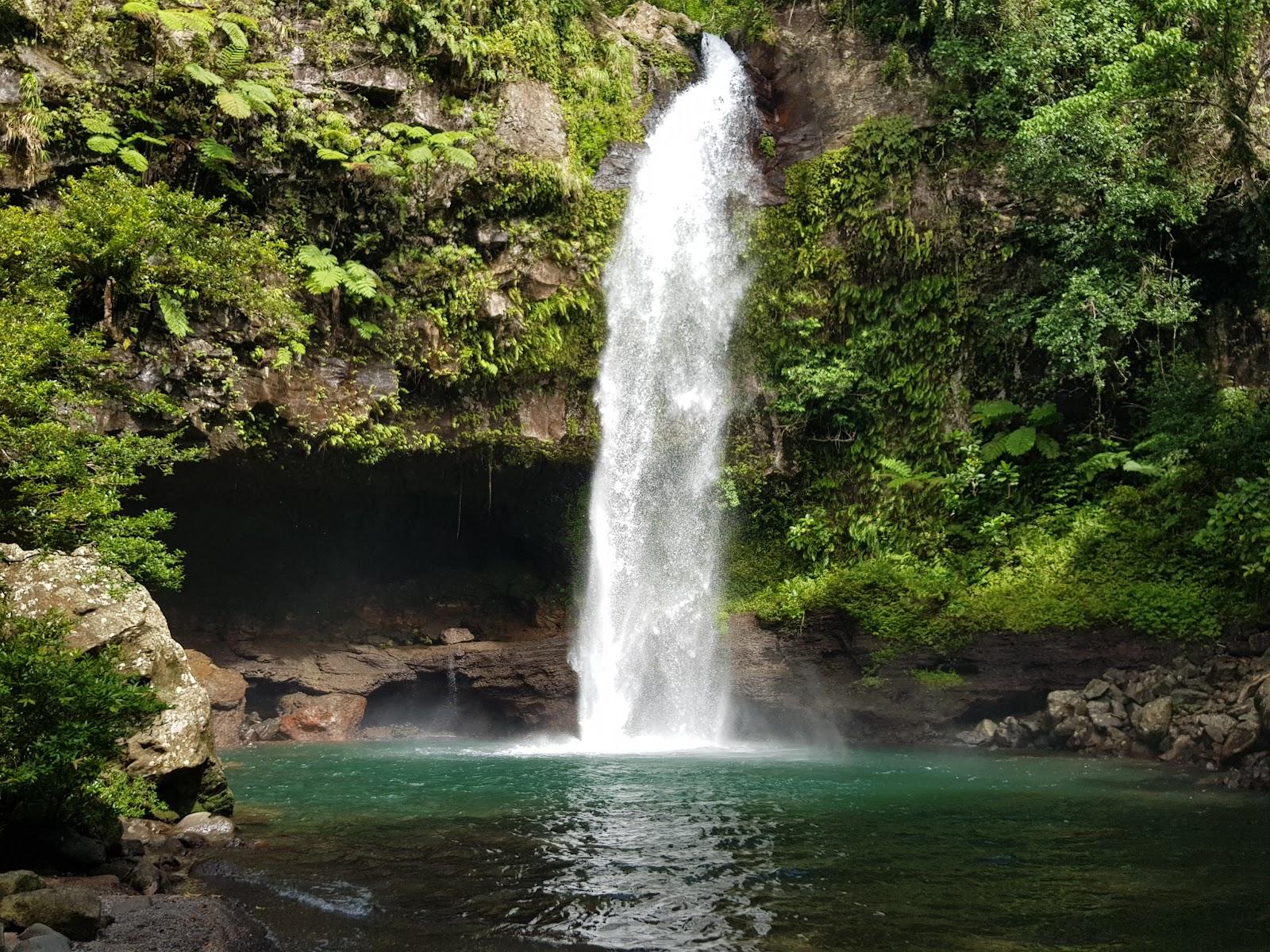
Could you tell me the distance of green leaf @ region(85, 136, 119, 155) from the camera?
13867 mm

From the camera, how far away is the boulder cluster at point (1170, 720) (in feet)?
35.1

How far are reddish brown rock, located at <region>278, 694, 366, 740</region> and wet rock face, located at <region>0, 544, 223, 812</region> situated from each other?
34.2 feet

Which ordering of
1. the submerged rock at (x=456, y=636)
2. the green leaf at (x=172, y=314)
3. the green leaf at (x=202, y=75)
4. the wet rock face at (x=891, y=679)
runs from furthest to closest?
the submerged rock at (x=456, y=636) → the green leaf at (x=202, y=75) → the wet rock face at (x=891, y=679) → the green leaf at (x=172, y=314)

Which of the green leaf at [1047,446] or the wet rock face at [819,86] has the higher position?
the wet rock face at [819,86]

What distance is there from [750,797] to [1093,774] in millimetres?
4429

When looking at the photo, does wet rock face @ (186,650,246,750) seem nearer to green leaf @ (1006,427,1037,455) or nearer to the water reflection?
the water reflection

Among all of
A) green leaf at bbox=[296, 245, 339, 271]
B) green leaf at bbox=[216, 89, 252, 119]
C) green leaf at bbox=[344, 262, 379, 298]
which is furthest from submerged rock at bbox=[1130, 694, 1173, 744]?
green leaf at bbox=[216, 89, 252, 119]

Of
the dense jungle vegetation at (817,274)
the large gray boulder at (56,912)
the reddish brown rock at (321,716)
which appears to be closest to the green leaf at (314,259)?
the dense jungle vegetation at (817,274)

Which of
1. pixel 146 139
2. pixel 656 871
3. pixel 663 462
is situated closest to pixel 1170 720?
pixel 656 871

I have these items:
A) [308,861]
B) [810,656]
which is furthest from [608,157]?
[308,861]

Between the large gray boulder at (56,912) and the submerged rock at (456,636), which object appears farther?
the submerged rock at (456,636)

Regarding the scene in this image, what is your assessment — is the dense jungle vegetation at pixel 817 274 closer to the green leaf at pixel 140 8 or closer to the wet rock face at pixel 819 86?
the green leaf at pixel 140 8

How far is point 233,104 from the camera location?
14.6 meters

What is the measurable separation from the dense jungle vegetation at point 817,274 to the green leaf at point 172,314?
59 mm
